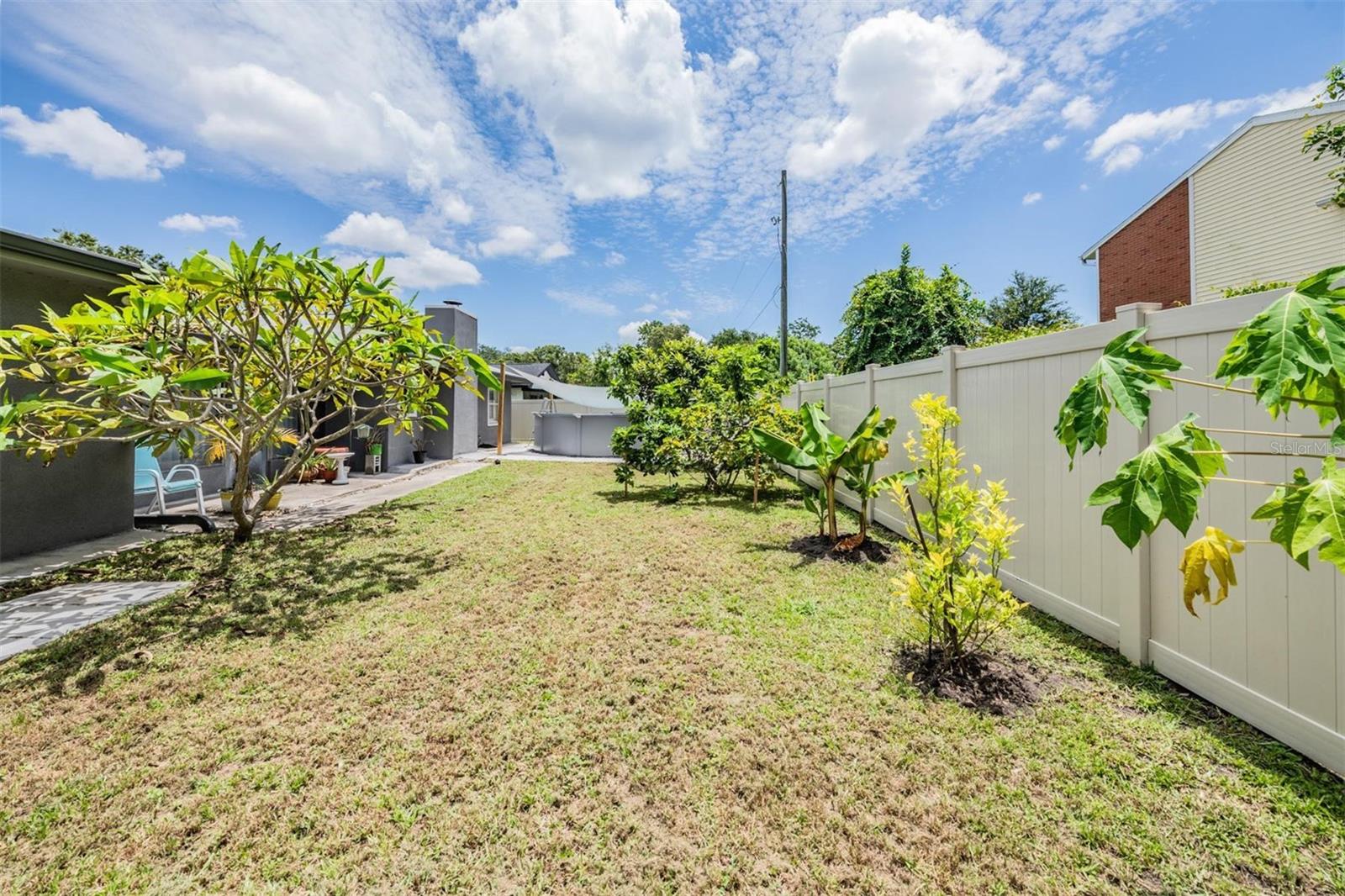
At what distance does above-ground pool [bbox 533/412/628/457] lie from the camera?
19938 millimetres

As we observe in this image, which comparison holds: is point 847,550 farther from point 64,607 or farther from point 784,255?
point 784,255

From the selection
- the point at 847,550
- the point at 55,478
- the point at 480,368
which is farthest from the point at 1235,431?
the point at 55,478

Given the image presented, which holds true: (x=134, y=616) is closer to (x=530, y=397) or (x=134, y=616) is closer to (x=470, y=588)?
(x=470, y=588)

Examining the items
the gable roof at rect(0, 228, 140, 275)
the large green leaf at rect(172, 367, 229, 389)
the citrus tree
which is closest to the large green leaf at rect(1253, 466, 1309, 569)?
the citrus tree

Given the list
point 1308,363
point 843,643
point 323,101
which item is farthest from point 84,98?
point 1308,363

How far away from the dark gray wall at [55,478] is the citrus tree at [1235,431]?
881 cm

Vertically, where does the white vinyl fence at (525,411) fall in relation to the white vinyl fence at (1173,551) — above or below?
above

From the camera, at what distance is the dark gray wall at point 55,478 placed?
5684 millimetres

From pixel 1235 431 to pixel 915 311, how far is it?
1346cm

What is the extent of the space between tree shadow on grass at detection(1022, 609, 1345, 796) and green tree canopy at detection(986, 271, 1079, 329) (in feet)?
145

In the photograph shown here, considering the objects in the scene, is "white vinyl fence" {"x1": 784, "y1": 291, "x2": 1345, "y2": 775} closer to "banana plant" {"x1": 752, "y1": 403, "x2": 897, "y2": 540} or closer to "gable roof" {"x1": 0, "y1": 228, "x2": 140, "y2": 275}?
"banana plant" {"x1": 752, "y1": 403, "x2": 897, "y2": 540}

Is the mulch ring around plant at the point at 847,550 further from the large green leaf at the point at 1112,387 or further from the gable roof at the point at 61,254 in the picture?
the gable roof at the point at 61,254

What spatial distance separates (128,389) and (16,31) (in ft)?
16.7

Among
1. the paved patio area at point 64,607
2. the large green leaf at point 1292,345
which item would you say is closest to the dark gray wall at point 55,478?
the paved patio area at point 64,607
